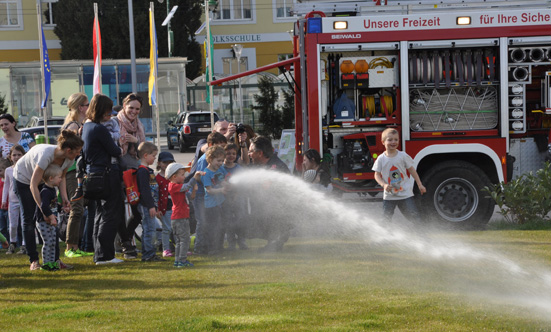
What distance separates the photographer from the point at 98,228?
9523mm

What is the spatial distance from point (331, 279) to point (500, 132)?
4.49 metres

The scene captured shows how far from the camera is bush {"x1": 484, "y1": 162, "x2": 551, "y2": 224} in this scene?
37.6ft

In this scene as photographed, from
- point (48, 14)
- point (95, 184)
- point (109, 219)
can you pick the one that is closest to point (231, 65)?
point (48, 14)

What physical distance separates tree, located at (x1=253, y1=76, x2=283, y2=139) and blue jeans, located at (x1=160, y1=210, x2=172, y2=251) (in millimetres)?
19758

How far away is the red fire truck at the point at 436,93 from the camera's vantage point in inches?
456

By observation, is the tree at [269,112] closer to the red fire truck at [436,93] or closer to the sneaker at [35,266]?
the red fire truck at [436,93]

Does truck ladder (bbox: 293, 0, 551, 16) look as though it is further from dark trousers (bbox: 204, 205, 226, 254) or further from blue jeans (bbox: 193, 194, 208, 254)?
dark trousers (bbox: 204, 205, 226, 254)

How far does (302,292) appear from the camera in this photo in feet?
24.7

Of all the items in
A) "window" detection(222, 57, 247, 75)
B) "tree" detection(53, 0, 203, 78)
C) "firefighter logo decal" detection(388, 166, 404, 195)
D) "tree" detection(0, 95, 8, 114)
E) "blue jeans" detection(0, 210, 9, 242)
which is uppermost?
"tree" detection(53, 0, 203, 78)

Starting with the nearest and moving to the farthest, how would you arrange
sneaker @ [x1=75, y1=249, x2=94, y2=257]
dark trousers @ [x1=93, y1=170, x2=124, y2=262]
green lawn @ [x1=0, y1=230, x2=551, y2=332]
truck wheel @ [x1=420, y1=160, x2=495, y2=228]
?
green lawn @ [x1=0, y1=230, x2=551, y2=332] → dark trousers @ [x1=93, y1=170, x2=124, y2=262] → sneaker @ [x1=75, y1=249, x2=94, y2=257] → truck wheel @ [x1=420, y1=160, x2=495, y2=228]

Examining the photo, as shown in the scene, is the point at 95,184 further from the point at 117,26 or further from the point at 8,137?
the point at 117,26

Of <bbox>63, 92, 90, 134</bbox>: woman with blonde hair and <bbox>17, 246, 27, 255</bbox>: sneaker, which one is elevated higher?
<bbox>63, 92, 90, 134</bbox>: woman with blonde hair

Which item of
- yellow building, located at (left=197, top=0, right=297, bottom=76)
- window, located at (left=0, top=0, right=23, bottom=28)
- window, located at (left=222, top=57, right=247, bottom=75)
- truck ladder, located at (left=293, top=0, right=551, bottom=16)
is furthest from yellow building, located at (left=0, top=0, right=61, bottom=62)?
truck ladder, located at (left=293, top=0, right=551, bottom=16)

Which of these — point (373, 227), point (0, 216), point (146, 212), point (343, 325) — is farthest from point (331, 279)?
point (0, 216)
